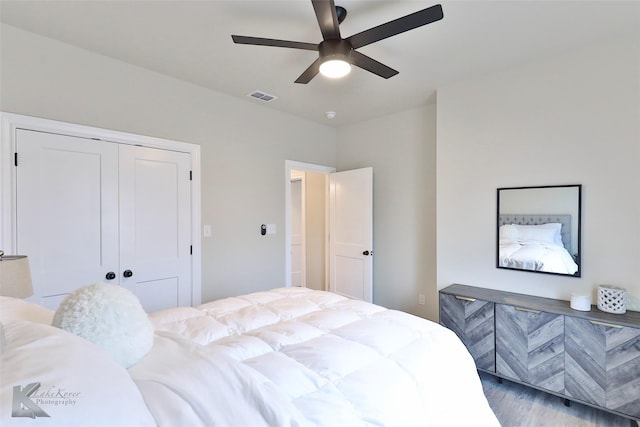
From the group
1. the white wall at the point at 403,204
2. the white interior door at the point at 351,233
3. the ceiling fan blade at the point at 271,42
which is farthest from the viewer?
the white interior door at the point at 351,233

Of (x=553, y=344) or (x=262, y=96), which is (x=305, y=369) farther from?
(x=262, y=96)

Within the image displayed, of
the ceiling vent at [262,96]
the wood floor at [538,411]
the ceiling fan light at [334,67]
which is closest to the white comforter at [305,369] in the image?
the wood floor at [538,411]

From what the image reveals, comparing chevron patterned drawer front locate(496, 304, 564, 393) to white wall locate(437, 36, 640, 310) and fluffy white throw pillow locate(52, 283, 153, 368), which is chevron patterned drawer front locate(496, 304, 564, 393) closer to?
white wall locate(437, 36, 640, 310)

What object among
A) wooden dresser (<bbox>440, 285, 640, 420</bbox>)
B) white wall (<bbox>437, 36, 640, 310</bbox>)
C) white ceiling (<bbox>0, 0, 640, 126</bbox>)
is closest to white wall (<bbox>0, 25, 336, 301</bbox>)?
white ceiling (<bbox>0, 0, 640, 126</bbox>)

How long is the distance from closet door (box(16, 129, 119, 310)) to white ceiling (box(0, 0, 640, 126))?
0.81 metres

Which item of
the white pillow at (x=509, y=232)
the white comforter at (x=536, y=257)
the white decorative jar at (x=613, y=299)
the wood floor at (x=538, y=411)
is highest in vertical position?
the white pillow at (x=509, y=232)

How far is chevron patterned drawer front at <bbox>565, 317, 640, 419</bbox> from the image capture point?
1.94m

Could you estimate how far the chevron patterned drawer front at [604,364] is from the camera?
1937 millimetres

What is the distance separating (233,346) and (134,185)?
2014mm

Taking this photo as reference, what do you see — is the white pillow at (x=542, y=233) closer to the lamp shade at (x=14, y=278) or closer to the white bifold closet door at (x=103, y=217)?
the white bifold closet door at (x=103, y=217)

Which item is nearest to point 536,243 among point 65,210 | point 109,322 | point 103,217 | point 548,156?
point 548,156

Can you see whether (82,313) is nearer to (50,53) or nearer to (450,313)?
(50,53)

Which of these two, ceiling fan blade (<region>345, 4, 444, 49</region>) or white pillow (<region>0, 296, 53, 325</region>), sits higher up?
ceiling fan blade (<region>345, 4, 444, 49</region>)

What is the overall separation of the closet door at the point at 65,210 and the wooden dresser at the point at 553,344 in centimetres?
301
